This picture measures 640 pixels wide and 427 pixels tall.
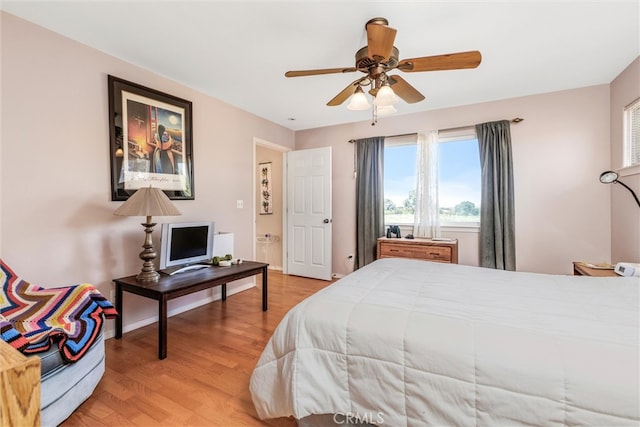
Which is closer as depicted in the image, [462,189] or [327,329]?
[327,329]

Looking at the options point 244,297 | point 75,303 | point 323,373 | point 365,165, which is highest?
point 365,165

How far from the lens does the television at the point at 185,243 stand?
106 inches

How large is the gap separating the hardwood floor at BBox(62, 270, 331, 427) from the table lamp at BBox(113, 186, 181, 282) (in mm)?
590

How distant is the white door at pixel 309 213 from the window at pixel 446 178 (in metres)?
0.97

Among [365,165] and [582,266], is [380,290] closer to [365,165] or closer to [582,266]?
[582,266]

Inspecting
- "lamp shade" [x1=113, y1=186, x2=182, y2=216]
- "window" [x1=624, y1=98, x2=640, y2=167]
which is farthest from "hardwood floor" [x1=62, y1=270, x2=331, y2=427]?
"window" [x1=624, y1=98, x2=640, y2=167]

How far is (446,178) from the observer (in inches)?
153

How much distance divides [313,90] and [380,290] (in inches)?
97.3

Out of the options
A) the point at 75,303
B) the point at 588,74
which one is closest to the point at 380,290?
the point at 75,303

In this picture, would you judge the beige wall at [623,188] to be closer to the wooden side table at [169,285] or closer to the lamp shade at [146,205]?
the wooden side table at [169,285]

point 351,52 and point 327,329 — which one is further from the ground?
point 351,52

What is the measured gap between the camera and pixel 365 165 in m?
4.33

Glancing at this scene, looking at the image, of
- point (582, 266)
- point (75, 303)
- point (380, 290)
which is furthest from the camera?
point (582, 266)

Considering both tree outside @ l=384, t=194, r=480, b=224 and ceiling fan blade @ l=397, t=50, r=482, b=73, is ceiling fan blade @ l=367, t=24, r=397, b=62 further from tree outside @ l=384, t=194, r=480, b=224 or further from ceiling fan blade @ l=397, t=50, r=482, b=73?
tree outside @ l=384, t=194, r=480, b=224
